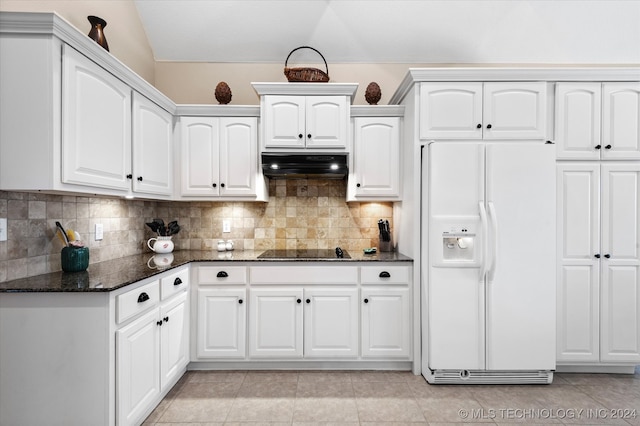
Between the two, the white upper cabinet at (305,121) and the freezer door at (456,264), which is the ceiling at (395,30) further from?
the freezer door at (456,264)

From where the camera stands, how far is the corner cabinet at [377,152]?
296 cm

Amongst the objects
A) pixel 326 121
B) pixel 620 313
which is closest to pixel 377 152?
pixel 326 121

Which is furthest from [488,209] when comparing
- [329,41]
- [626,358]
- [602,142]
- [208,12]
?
[208,12]

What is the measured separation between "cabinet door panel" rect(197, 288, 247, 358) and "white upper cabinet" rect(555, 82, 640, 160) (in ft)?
9.29

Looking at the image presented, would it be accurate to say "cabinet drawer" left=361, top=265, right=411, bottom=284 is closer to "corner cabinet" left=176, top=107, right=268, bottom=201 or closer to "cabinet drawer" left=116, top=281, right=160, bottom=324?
"corner cabinet" left=176, top=107, right=268, bottom=201

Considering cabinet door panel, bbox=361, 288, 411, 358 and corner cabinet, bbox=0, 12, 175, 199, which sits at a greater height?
corner cabinet, bbox=0, 12, 175, 199

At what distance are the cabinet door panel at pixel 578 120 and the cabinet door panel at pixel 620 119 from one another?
56 mm

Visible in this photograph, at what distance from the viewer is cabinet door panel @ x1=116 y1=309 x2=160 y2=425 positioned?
1703 mm

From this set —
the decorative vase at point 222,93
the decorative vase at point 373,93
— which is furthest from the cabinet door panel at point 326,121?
the decorative vase at point 222,93

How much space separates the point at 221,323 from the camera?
2629 mm

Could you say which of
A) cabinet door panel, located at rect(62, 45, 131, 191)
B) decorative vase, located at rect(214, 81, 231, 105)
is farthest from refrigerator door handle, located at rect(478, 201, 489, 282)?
cabinet door panel, located at rect(62, 45, 131, 191)

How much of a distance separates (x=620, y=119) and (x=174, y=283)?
3629mm

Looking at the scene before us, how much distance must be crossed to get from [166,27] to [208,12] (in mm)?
466

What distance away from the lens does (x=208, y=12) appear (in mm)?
3002
